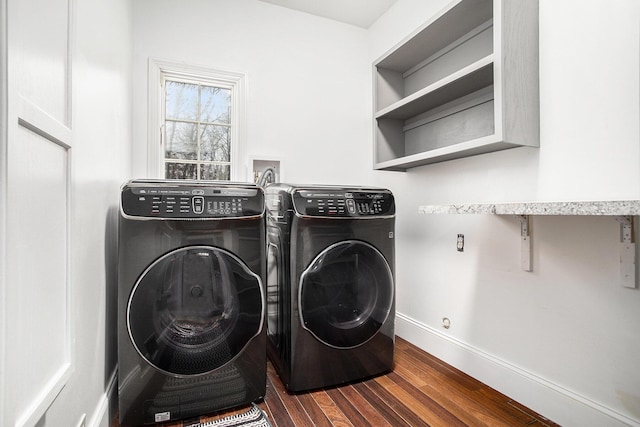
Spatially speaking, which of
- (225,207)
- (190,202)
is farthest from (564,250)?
(190,202)

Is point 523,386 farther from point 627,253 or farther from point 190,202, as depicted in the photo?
point 190,202

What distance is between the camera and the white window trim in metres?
2.15

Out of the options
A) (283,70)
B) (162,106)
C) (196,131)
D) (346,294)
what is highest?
(283,70)

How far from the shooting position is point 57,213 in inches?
33.5

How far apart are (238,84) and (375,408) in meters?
2.26

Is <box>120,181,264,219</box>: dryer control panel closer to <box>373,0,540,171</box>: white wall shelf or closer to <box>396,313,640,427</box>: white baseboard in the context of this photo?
<box>373,0,540,171</box>: white wall shelf

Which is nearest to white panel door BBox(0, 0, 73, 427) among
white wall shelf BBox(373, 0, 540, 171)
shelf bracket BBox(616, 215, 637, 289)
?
white wall shelf BBox(373, 0, 540, 171)

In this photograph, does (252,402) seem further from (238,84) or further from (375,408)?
(238,84)

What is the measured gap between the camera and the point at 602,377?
1271mm

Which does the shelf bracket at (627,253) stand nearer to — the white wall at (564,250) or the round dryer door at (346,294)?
the white wall at (564,250)

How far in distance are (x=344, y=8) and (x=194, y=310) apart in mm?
Result: 2458

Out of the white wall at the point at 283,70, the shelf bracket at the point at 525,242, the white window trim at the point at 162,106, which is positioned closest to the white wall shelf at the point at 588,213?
the shelf bracket at the point at 525,242

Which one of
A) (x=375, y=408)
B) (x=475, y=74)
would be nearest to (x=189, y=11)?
(x=475, y=74)

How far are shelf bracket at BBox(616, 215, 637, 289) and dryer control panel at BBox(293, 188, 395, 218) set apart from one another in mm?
957
